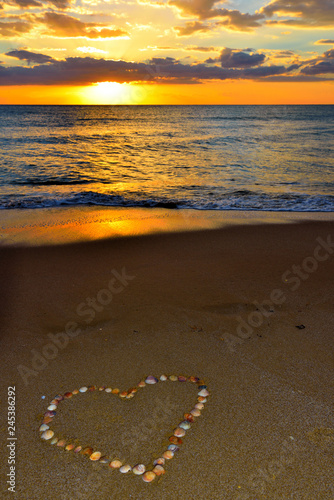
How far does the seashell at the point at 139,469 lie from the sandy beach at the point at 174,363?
34mm

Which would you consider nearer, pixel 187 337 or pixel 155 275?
pixel 187 337

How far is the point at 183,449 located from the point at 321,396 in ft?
Answer: 4.79

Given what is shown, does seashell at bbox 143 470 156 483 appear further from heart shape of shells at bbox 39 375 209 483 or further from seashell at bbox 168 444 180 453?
seashell at bbox 168 444 180 453

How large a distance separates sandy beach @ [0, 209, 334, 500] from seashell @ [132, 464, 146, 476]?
3 cm

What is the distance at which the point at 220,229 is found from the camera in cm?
844

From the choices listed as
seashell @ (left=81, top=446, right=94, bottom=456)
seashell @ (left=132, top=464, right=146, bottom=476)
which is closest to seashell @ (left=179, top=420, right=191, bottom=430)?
seashell @ (left=132, top=464, right=146, bottom=476)

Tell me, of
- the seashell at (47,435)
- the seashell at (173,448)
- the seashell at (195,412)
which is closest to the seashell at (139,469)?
the seashell at (173,448)

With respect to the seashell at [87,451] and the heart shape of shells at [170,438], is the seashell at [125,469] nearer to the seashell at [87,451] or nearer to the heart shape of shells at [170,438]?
the heart shape of shells at [170,438]

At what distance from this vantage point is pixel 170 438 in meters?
2.82

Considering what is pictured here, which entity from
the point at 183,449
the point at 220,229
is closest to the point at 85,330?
the point at 183,449

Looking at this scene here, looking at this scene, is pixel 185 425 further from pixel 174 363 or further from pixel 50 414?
pixel 50 414

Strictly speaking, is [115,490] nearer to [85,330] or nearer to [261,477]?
[261,477]

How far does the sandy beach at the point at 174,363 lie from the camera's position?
257 cm

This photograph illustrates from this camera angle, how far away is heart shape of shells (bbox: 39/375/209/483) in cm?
259
